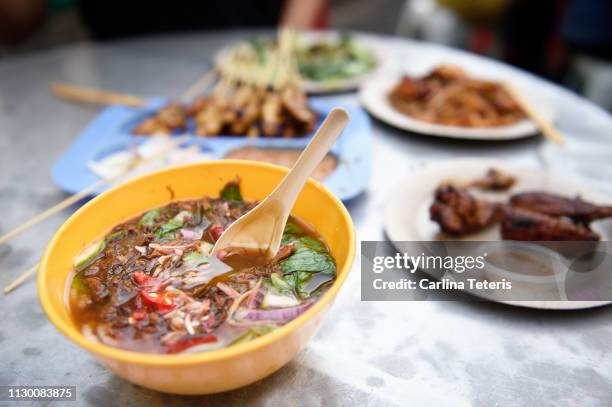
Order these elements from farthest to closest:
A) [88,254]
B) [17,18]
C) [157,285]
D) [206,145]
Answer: [17,18] → [206,145] → [88,254] → [157,285]

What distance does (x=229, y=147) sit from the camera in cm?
244

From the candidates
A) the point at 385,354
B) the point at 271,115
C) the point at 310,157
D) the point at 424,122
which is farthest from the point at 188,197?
the point at 424,122

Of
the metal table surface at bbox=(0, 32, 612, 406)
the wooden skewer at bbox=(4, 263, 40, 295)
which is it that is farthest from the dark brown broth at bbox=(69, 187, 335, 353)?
the wooden skewer at bbox=(4, 263, 40, 295)

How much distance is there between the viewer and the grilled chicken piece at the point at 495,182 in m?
2.12

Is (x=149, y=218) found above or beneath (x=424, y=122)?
above

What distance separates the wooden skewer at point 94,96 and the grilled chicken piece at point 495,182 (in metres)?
2.03

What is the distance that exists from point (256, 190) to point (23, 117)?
215 centimetres

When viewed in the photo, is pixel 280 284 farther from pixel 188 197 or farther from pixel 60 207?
pixel 60 207

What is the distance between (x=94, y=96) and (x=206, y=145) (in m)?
1.11

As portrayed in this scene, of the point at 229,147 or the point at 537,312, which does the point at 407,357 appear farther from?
the point at 229,147

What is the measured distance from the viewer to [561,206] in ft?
6.02

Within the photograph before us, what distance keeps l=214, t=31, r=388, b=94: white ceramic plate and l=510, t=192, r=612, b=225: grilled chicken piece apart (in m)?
1.57

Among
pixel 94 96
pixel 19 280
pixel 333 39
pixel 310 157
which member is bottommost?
pixel 19 280

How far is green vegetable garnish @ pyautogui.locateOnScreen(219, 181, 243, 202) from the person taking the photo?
1614 millimetres
